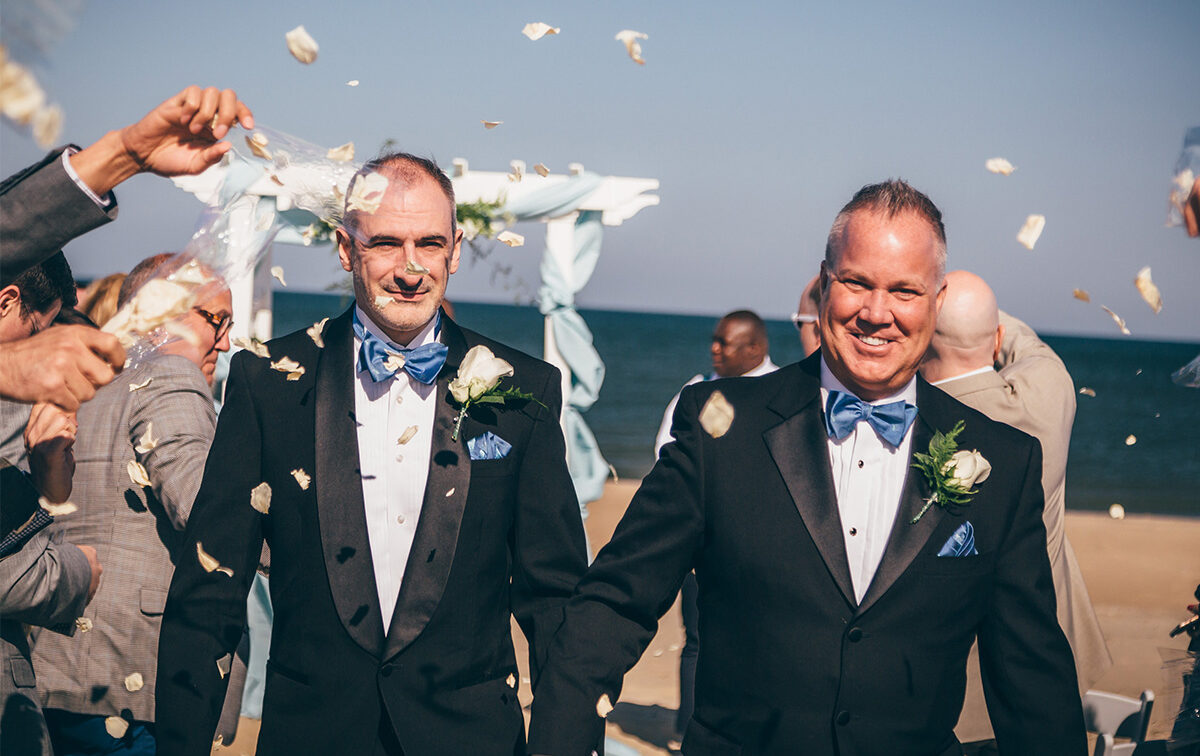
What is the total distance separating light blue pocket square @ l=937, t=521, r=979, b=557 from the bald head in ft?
3.94

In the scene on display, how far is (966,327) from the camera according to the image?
368cm

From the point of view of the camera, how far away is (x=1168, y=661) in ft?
9.73

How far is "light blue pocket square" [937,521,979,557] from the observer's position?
2.60 meters

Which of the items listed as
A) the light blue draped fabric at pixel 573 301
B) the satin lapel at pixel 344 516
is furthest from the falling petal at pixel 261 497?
the light blue draped fabric at pixel 573 301

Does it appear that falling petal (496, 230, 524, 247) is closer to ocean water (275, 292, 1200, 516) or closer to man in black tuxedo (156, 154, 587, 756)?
man in black tuxedo (156, 154, 587, 756)

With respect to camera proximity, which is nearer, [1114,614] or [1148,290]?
[1148,290]

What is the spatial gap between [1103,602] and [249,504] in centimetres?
910

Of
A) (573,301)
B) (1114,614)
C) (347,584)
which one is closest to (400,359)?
(347,584)

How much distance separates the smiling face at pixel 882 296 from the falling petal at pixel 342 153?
147 centimetres

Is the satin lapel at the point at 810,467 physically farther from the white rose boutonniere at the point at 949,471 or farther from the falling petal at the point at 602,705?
the falling petal at the point at 602,705

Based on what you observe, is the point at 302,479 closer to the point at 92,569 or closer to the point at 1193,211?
the point at 92,569

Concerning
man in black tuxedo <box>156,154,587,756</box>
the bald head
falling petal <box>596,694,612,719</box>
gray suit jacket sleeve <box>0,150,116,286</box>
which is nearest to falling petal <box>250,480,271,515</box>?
man in black tuxedo <box>156,154,587,756</box>

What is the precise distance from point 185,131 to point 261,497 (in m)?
1.02

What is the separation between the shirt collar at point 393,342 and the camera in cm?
316
